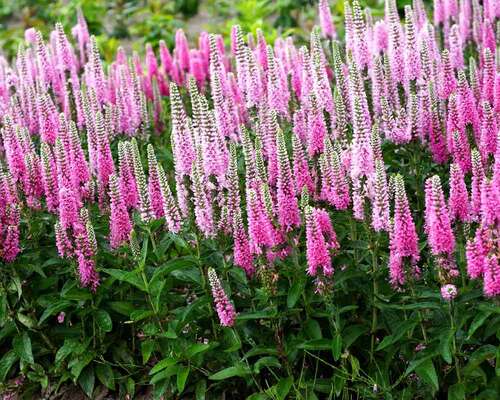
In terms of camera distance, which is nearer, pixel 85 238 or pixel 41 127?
pixel 85 238

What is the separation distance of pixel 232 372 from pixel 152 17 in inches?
399

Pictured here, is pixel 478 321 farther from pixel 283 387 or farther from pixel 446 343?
pixel 283 387

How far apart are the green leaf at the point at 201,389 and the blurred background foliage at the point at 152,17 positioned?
7407 millimetres

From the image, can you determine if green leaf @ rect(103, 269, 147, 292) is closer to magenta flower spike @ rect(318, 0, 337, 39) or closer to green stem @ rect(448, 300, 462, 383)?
green stem @ rect(448, 300, 462, 383)

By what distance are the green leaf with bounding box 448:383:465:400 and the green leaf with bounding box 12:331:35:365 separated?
2.49 m

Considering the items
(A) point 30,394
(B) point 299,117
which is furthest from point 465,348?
(A) point 30,394

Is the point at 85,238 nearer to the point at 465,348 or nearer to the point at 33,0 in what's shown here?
the point at 465,348

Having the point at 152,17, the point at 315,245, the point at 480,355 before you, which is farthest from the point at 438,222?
the point at 152,17

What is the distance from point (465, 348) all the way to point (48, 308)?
2.41 meters

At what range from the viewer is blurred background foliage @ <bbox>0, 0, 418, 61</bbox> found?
12812mm

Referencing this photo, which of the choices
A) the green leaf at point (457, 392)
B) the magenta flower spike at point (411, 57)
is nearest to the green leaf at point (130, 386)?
the green leaf at point (457, 392)

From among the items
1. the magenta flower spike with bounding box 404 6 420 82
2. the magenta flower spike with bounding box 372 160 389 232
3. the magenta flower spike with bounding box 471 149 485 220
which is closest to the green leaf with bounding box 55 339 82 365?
the magenta flower spike with bounding box 372 160 389 232

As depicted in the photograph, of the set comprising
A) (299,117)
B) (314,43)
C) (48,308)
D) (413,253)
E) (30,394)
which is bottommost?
→ (30,394)

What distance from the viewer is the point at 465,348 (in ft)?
15.5
